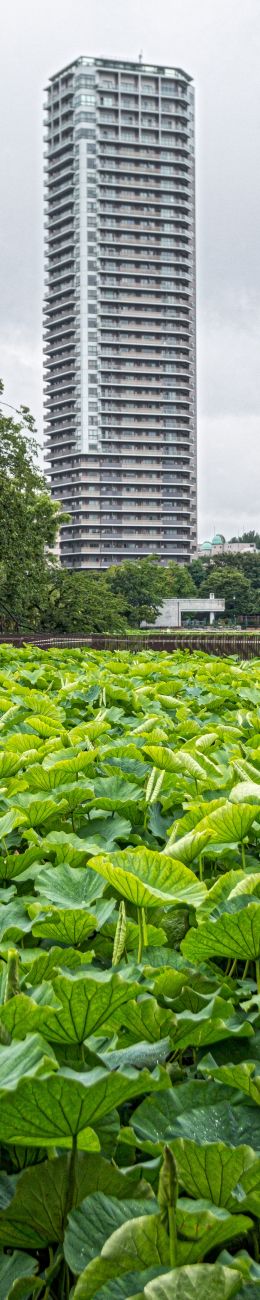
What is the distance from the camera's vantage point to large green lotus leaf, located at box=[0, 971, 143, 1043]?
714 mm

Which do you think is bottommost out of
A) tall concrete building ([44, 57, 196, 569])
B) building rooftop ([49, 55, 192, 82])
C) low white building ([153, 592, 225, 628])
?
low white building ([153, 592, 225, 628])

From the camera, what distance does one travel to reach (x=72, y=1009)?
28.9 inches

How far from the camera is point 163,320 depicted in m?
80.9

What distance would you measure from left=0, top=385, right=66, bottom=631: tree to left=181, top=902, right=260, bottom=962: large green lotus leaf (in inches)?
817

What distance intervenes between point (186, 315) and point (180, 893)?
279ft

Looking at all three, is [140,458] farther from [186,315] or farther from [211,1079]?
[211,1079]

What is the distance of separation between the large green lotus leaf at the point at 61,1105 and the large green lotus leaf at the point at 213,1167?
0.17ft

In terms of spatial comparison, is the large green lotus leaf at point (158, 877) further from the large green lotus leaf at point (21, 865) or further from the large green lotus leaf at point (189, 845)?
the large green lotus leaf at point (21, 865)

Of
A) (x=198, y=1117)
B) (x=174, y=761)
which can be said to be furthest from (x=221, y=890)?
(x=174, y=761)

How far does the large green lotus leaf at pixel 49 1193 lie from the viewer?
0.68 m

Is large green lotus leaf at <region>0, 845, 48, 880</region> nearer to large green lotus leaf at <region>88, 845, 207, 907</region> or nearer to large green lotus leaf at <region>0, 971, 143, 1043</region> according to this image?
large green lotus leaf at <region>88, 845, 207, 907</region>

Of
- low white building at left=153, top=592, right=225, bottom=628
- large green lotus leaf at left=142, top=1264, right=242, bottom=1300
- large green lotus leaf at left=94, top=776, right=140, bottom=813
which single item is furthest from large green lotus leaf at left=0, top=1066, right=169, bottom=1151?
low white building at left=153, top=592, right=225, bottom=628

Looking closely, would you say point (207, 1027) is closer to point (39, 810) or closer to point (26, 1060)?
point (26, 1060)

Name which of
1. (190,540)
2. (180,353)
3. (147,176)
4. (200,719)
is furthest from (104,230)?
(200,719)
